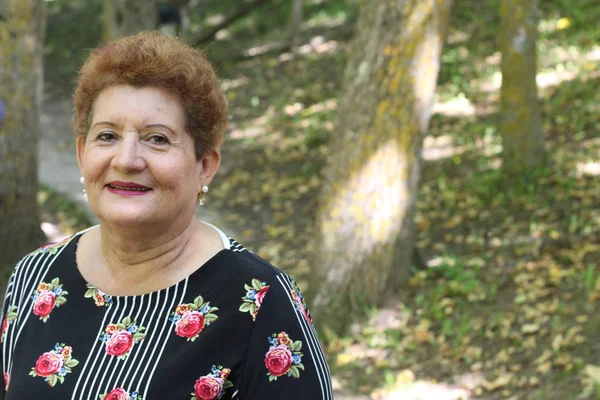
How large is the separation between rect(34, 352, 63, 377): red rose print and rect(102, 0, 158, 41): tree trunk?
977 cm

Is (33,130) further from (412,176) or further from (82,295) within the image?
(82,295)

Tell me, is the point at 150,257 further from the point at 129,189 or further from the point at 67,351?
the point at 67,351

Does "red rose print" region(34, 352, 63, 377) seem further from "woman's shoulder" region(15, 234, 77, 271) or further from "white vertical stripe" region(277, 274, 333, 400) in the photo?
"white vertical stripe" region(277, 274, 333, 400)

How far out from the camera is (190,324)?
2.28 meters

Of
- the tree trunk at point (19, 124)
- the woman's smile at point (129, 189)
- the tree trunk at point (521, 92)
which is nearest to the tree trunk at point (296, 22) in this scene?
the tree trunk at point (521, 92)

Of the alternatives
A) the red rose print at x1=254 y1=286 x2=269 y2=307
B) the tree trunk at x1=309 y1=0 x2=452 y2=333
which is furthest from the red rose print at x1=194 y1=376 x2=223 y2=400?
the tree trunk at x1=309 y1=0 x2=452 y2=333

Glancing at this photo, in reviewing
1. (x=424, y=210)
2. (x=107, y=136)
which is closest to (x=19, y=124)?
(x=424, y=210)

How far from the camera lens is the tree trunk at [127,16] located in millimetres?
11727

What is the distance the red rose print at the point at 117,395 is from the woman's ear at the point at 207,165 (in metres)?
0.63

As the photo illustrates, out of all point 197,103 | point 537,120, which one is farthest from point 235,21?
point 197,103

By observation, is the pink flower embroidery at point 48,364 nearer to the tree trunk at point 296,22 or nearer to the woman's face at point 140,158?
the woman's face at point 140,158

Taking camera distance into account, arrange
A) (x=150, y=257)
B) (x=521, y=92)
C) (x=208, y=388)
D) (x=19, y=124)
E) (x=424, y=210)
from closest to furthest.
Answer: (x=208, y=388)
(x=150, y=257)
(x=19, y=124)
(x=521, y=92)
(x=424, y=210)

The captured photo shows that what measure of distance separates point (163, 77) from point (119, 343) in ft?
2.43

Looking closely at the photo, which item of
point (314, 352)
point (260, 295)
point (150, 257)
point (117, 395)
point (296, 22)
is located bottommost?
point (117, 395)
